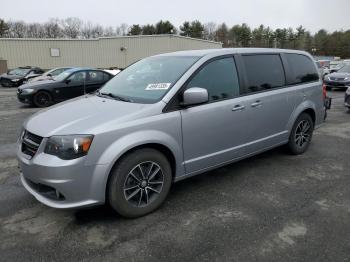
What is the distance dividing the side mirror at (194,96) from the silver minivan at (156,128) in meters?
0.01

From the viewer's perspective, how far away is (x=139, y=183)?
11.4 feet

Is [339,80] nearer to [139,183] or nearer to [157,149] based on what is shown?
[157,149]

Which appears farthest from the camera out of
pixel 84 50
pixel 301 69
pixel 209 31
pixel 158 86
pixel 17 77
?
pixel 209 31

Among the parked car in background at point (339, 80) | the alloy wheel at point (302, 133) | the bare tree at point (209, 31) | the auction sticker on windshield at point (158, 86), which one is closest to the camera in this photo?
the auction sticker on windshield at point (158, 86)

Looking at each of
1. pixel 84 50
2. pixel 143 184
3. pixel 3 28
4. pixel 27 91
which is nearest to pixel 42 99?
pixel 27 91

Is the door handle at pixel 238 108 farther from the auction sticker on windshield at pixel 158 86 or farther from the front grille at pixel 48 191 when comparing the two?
the front grille at pixel 48 191

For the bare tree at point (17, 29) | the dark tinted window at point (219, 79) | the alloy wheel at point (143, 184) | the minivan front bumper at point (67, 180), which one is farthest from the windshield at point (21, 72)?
the bare tree at point (17, 29)

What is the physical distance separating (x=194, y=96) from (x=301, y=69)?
277 centimetres

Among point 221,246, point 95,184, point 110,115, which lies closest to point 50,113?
point 110,115

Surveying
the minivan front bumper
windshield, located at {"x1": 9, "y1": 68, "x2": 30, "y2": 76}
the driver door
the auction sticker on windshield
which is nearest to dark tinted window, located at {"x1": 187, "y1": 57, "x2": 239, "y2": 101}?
the driver door

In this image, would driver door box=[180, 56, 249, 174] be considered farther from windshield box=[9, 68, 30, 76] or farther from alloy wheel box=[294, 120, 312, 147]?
windshield box=[9, 68, 30, 76]

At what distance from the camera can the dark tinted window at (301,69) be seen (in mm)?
5275

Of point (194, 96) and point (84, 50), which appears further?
point (84, 50)

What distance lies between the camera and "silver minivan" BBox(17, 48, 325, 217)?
310cm
